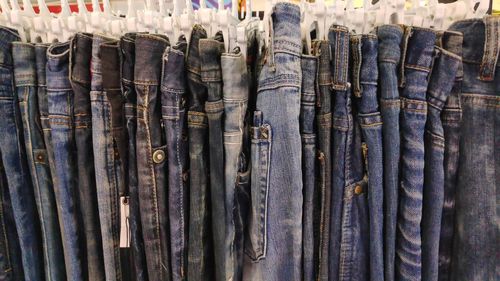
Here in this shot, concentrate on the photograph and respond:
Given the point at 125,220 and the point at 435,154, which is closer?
the point at 435,154

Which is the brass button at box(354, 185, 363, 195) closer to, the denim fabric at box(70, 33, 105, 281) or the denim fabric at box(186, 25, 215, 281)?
the denim fabric at box(186, 25, 215, 281)

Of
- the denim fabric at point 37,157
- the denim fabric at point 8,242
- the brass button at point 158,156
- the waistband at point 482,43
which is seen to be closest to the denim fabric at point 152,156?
the brass button at point 158,156

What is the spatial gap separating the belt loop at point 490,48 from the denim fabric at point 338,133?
27cm

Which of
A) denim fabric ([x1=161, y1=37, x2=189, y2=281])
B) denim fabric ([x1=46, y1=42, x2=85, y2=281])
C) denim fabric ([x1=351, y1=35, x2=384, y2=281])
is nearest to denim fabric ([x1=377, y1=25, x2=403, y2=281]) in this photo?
denim fabric ([x1=351, y1=35, x2=384, y2=281])

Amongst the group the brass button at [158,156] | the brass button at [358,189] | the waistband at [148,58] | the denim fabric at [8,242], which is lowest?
the denim fabric at [8,242]

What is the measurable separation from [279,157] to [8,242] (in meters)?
0.67

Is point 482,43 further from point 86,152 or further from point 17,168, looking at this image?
point 17,168

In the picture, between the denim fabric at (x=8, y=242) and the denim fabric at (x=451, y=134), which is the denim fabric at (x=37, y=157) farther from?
the denim fabric at (x=451, y=134)

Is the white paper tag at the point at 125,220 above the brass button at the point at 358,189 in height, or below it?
below

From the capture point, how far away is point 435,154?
21.4 inches

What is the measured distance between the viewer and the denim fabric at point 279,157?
504mm

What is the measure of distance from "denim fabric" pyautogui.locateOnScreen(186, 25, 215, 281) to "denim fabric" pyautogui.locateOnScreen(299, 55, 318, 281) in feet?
0.63

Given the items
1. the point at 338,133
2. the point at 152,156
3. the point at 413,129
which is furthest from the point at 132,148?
the point at 413,129

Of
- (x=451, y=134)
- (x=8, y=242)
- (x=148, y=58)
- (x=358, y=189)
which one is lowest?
(x=8, y=242)
